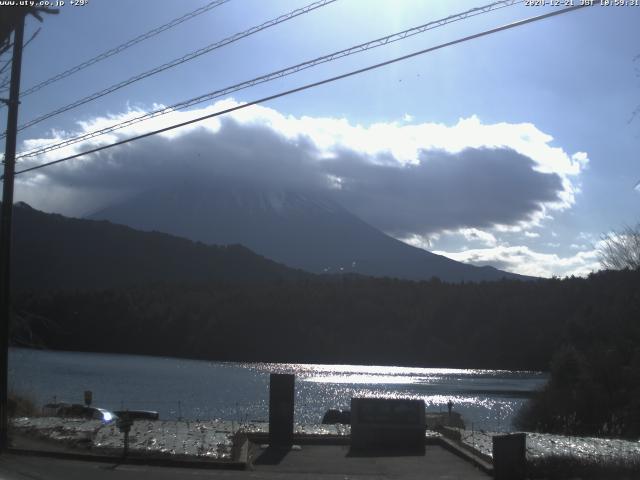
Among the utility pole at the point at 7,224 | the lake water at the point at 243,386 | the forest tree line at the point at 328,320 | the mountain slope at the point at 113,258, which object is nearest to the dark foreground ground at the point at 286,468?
the utility pole at the point at 7,224

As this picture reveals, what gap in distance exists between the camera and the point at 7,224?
60.0 ft

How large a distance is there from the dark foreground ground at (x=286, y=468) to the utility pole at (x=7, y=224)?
136 cm

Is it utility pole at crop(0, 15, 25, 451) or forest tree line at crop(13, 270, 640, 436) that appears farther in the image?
forest tree line at crop(13, 270, 640, 436)

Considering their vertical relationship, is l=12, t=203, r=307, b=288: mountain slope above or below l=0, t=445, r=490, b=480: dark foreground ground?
above

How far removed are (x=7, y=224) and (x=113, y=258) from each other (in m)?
153

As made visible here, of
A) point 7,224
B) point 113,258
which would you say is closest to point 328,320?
point 113,258

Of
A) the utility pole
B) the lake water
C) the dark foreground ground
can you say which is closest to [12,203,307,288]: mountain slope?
the lake water

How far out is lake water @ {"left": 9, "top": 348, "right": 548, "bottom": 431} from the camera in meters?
53.2

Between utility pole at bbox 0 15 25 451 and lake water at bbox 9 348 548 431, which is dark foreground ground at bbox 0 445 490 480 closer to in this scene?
utility pole at bbox 0 15 25 451

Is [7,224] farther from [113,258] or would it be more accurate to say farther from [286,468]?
[113,258]

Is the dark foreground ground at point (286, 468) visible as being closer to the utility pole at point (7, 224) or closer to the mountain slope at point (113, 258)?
the utility pole at point (7, 224)

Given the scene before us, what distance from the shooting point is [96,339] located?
129750 mm

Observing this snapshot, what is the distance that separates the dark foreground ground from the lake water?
2190 centimetres

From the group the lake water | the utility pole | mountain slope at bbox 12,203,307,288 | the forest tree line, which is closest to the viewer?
the utility pole
